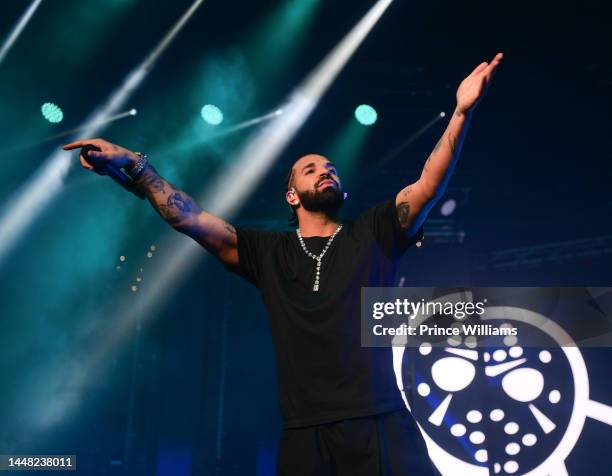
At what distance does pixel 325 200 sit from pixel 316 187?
0.08m

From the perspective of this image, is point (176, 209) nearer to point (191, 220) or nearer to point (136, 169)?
point (191, 220)

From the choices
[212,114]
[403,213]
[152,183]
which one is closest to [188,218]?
[152,183]

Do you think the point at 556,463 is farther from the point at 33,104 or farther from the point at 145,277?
the point at 33,104

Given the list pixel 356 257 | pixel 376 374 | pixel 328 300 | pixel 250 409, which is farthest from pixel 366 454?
pixel 250 409

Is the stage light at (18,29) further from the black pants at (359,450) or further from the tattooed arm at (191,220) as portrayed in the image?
the black pants at (359,450)

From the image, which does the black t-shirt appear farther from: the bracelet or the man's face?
the bracelet

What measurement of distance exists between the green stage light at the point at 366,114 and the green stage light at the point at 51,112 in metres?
3.02

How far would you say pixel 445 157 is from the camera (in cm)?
224

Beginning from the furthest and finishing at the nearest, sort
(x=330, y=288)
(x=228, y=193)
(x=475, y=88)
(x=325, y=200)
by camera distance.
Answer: (x=228, y=193), (x=325, y=200), (x=330, y=288), (x=475, y=88)

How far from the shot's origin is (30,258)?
6.19m

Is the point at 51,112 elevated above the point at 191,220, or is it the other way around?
the point at 51,112

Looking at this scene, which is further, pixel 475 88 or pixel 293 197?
pixel 293 197

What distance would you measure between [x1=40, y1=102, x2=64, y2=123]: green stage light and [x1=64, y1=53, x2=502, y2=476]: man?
4046 mm

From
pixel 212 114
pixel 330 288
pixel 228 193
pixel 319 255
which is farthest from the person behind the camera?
pixel 228 193
